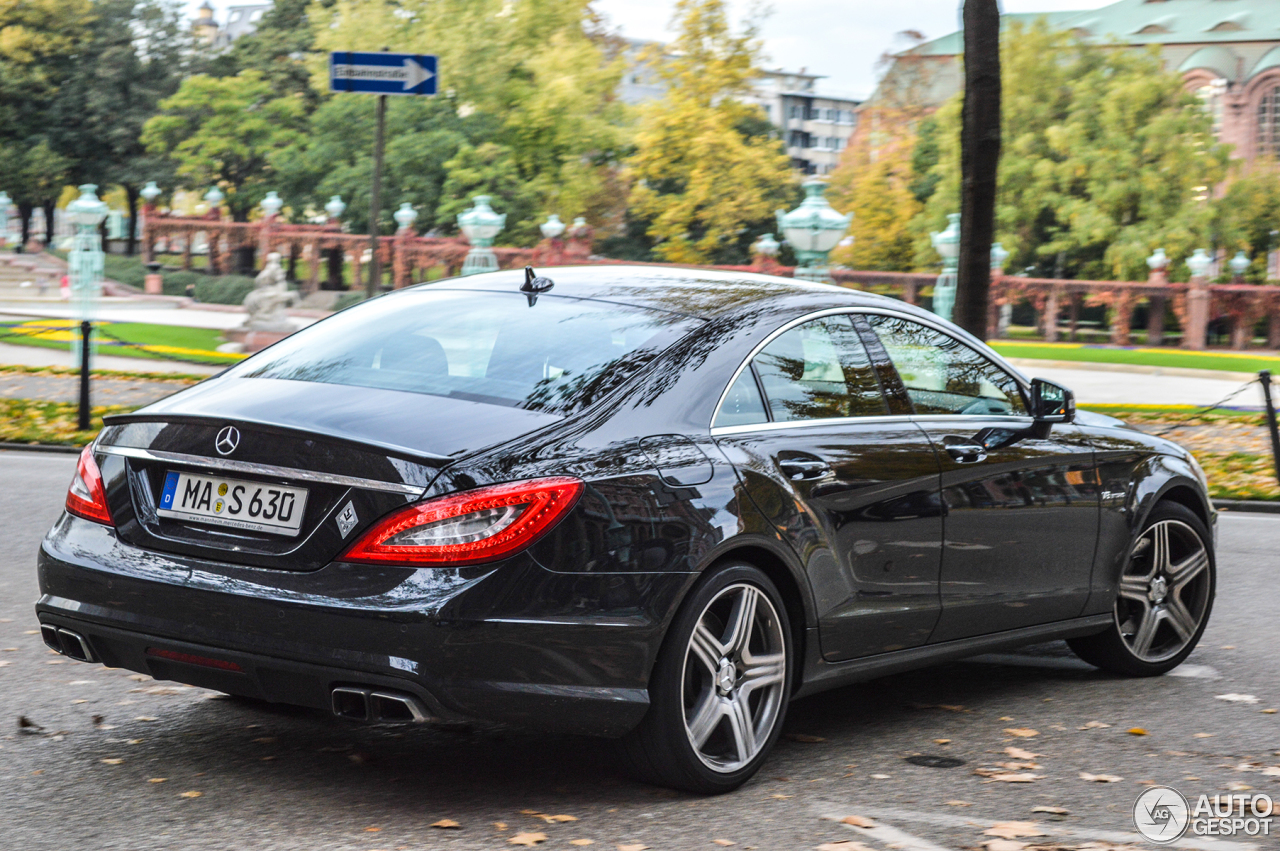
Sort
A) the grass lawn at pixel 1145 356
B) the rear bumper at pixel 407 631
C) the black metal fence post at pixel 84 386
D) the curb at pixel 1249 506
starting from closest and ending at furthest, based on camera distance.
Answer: the rear bumper at pixel 407 631 → the curb at pixel 1249 506 → the black metal fence post at pixel 84 386 → the grass lawn at pixel 1145 356

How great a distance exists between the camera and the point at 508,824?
13.1 feet

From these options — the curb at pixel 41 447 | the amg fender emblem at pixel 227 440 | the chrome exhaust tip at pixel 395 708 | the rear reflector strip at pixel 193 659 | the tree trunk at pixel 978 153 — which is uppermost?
the tree trunk at pixel 978 153

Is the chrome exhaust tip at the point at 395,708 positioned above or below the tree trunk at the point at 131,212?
below

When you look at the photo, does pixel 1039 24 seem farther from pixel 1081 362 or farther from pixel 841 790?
pixel 841 790

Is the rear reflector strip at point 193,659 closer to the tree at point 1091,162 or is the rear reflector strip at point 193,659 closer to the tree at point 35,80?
the tree at point 1091,162

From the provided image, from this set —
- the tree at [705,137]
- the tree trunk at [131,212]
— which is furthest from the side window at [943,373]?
the tree trunk at [131,212]

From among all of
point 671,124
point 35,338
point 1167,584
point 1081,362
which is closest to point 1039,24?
point 671,124

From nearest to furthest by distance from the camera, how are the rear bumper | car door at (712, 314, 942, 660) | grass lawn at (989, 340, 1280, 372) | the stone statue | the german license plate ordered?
the rear bumper, the german license plate, car door at (712, 314, 942, 660), the stone statue, grass lawn at (989, 340, 1280, 372)

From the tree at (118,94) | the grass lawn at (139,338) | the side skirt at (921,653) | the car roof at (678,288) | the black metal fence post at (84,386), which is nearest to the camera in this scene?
the side skirt at (921,653)

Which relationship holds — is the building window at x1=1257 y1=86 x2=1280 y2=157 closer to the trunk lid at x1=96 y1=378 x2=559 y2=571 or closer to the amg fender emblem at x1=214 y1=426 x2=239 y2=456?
the trunk lid at x1=96 y1=378 x2=559 y2=571

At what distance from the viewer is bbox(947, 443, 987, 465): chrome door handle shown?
16.9 feet

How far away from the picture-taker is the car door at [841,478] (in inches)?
176

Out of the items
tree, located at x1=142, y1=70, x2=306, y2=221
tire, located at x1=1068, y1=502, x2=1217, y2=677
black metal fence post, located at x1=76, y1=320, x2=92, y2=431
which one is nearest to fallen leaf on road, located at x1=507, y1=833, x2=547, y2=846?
tire, located at x1=1068, y1=502, x2=1217, y2=677

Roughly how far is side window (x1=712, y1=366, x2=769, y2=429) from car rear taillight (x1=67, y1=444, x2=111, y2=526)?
1677mm
